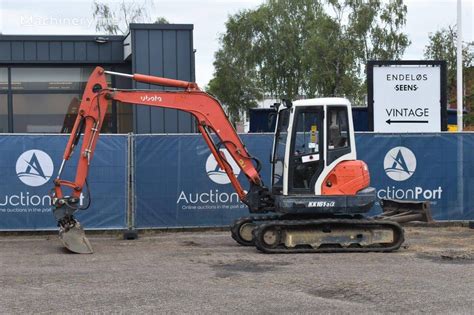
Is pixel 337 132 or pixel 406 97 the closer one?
pixel 337 132

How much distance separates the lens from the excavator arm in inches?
424

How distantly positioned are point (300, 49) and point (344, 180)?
41.3 m

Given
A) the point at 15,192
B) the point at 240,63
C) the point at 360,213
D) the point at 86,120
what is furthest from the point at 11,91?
the point at 240,63

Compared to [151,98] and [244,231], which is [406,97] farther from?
[151,98]

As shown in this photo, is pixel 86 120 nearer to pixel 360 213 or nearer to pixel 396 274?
pixel 360 213

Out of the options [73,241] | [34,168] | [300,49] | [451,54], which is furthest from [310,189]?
[300,49]

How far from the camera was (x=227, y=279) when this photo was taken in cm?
852

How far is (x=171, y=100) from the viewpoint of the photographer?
11.2 meters

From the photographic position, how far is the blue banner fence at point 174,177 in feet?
41.0

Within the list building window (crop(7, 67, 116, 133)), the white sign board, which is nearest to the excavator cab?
the white sign board

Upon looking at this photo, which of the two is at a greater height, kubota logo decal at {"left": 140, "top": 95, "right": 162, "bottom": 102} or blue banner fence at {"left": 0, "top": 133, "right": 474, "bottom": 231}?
kubota logo decal at {"left": 140, "top": 95, "right": 162, "bottom": 102}

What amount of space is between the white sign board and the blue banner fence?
106 inches

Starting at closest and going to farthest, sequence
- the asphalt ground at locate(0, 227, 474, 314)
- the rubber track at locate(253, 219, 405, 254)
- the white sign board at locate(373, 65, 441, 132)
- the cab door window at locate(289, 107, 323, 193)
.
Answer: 1. the asphalt ground at locate(0, 227, 474, 314)
2. the rubber track at locate(253, 219, 405, 254)
3. the cab door window at locate(289, 107, 323, 193)
4. the white sign board at locate(373, 65, 441, 132)

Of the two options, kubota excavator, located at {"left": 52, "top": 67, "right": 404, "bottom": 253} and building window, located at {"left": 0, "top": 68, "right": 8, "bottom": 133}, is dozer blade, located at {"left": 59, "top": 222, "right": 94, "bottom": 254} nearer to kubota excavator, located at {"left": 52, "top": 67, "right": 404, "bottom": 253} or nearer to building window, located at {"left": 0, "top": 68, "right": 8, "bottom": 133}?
kubota excavator, located at {"left": 52, "top": 67, "right": 404, "bottom": 253}
